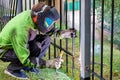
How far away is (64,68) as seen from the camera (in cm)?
373

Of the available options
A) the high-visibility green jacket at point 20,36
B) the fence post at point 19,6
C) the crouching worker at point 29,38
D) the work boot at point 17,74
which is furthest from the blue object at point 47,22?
the fence post at point 19,6

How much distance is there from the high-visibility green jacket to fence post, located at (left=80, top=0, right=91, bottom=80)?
0.47 m

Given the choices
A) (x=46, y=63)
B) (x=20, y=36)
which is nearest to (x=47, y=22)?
(x=20, y=36)

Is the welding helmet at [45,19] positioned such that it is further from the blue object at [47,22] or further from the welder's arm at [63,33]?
the welder's arm at [63,33]

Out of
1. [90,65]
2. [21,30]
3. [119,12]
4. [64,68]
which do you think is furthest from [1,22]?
[119,12]

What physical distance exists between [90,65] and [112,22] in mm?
597

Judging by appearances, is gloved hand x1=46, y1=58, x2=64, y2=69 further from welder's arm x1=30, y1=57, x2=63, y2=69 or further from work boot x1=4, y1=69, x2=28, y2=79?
work boot x1=4, y1=69, x2=28, y2=79

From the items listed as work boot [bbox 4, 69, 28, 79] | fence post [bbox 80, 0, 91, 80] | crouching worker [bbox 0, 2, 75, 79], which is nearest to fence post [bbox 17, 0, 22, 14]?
crouching worker [bbox 0, 2, 75, 79]

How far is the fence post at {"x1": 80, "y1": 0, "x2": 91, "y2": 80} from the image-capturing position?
9.04 ft

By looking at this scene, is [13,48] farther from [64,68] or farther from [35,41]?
[64,68]

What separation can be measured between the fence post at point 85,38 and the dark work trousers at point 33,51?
593 millimetres

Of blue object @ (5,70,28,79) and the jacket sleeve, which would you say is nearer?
the jacket sleeve

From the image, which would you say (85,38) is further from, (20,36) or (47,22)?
(20,36)

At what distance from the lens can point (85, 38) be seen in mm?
2797
